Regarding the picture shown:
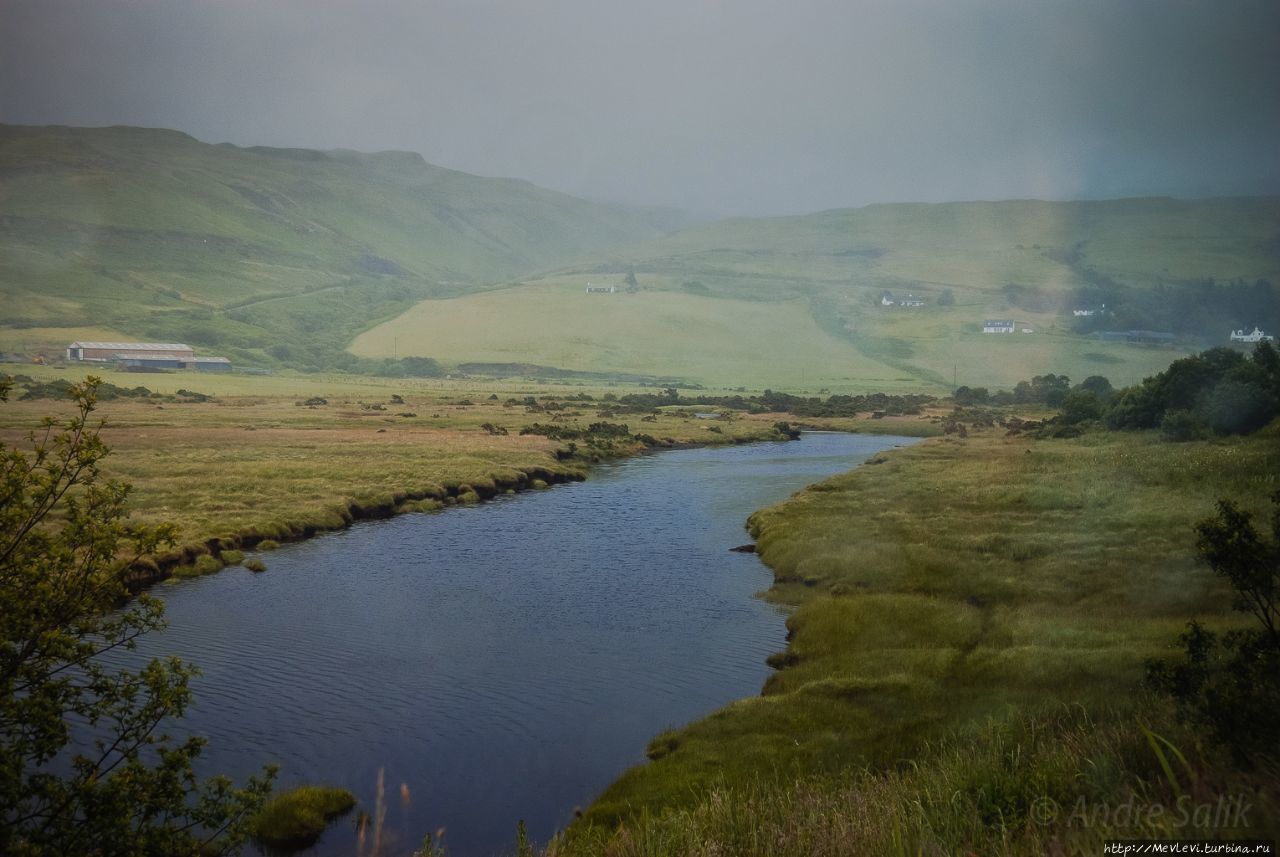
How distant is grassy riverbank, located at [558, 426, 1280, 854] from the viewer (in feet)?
39.2

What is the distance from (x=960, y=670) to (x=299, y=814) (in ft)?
59.1

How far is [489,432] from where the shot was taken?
346ft

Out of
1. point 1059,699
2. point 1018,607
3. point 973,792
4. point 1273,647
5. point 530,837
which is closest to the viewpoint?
point 973,792

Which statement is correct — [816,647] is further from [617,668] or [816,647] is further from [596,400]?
[596,400]

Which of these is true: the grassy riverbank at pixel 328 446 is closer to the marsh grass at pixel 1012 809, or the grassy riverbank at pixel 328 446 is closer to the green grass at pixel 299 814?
the green grass at pixel 299 814

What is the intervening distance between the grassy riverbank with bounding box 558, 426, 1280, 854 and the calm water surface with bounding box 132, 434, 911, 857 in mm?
2175

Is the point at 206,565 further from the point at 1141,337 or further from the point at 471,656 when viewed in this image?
the point at 1141,337

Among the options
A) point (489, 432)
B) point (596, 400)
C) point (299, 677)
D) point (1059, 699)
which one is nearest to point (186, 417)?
point (489, 432)

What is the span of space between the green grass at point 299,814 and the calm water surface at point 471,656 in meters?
0.42

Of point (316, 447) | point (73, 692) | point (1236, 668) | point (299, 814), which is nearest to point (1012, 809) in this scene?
point (1236, 668)

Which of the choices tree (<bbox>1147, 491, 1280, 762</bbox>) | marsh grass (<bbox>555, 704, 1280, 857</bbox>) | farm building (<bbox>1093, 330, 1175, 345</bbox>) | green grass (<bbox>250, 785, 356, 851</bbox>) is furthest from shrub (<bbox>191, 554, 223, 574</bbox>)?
farm building (<bbox>1093, 330, 1175, 345</bbox>)

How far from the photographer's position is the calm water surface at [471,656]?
2238 centimetres

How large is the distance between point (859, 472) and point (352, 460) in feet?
140

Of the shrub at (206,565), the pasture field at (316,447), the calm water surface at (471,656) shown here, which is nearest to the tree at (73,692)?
the calm water surface at (471,656)
